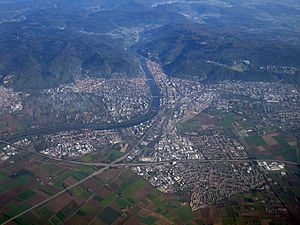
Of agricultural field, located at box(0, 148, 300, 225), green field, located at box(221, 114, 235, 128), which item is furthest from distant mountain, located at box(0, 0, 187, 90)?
agricultural field, located at box(0, 148, 300, 225)

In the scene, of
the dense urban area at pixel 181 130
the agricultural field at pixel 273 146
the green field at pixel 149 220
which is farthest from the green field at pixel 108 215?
the agricultural field at pixel 273 146

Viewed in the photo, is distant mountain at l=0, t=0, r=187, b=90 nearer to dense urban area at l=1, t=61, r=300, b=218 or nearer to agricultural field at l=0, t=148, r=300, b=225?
dense urban area at l=1, t=61, r=300, b=218

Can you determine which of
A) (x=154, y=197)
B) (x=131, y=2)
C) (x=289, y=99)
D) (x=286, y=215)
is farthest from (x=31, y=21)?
(x=286, y=215)

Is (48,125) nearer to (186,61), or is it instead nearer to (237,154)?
(237,154)

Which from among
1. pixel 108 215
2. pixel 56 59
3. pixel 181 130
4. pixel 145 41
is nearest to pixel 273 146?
pixel 181 130

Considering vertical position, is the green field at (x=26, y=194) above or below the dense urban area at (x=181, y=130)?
above

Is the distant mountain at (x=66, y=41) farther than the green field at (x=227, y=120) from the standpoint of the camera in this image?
Yes

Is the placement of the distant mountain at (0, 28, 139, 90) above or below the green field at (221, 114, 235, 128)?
below

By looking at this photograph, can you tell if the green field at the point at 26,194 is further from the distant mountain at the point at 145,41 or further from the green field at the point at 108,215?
the distant mountain at the point at 145,41
